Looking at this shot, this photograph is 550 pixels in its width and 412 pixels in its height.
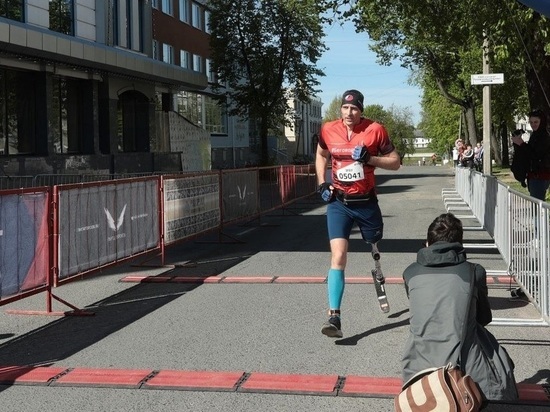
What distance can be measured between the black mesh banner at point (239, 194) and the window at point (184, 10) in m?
29.2

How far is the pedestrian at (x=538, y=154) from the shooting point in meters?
9.48

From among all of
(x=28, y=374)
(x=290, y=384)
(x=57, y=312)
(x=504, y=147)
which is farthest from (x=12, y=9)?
(x=504, y=147)

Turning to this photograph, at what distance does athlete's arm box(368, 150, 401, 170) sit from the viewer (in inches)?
261

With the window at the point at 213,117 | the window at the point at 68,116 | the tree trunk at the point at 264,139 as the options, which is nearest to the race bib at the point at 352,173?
the window at the point at 68,116

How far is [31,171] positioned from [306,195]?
9.85 m

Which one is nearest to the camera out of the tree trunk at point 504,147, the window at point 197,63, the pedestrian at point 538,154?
the pedestrian at point 538,154

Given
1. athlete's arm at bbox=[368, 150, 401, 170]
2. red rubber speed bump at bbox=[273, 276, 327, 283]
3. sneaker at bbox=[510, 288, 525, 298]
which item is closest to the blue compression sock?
athlete's arm at bbox=[368, 150, 401, 170]

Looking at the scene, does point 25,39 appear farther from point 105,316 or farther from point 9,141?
point 105,316

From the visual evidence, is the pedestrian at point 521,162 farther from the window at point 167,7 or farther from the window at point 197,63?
the window at point 197,63

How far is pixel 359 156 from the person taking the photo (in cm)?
643

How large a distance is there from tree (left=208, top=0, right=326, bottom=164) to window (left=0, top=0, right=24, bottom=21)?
76.7ft

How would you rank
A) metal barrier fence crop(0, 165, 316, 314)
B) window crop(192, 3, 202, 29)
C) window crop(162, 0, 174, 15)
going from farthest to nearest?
window crop(192, 3, 202, 29), window crop(162, 0, 174, 15), metal barrier fence crop(0, 165, 316, 314)

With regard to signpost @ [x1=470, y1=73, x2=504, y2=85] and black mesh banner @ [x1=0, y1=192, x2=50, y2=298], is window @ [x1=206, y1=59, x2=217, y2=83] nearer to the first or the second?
signpost @ [x1=470, y1=73, x2=504, y2=85]

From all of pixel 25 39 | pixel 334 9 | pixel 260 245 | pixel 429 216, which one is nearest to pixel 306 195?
pixel 429 216
